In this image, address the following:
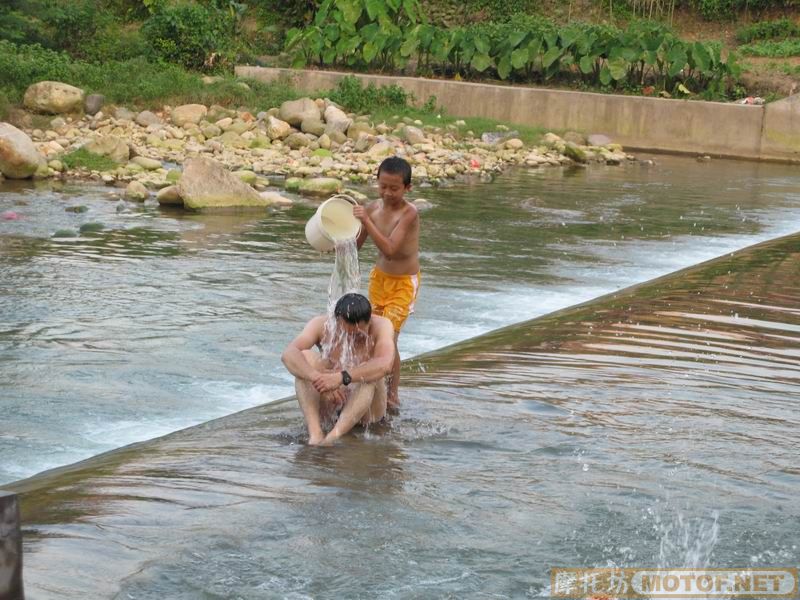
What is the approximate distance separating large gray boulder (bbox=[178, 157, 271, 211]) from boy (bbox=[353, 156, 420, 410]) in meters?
8.59

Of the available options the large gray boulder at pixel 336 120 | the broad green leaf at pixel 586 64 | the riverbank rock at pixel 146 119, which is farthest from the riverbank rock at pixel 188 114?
the broad green leaf at pixel 586 64

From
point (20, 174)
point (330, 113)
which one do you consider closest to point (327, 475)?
point (20, 174)

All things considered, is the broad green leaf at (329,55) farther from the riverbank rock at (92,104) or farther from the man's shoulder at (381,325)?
the man's shoulder at (381,325)

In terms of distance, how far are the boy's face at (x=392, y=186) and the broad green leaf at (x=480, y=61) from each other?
20.9m

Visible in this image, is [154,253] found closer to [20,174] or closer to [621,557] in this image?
[20,174]

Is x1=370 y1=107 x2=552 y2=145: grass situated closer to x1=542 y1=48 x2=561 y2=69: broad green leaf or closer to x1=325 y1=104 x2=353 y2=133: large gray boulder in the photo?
x1=325 y1=104 x2=353 y2=133: large gray boulder

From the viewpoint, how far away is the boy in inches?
253

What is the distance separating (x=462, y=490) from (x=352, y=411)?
930mm

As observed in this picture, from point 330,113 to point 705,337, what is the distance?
14.8 metres

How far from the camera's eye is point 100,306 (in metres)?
9.55

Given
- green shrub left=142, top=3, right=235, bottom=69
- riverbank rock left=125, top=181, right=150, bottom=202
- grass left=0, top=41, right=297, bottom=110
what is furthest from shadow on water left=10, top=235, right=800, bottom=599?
green shrub left=142, top=3, right=235, bottom=69

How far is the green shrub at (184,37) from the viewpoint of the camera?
Result: 25906 mm

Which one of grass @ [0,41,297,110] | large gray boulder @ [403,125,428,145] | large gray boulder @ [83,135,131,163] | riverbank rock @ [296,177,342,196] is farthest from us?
grass @ [0,41,297,110]

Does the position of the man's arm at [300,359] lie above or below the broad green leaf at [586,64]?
below
